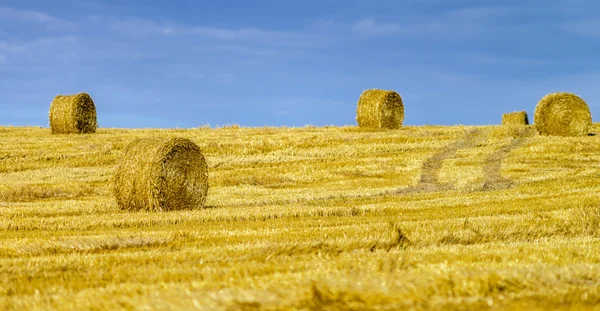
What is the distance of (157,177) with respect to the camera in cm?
1673

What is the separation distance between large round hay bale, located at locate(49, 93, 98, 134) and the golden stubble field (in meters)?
4.13

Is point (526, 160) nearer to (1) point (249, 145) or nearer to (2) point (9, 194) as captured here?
(1) point (249, 145)

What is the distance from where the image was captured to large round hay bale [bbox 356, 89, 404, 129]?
34.5m

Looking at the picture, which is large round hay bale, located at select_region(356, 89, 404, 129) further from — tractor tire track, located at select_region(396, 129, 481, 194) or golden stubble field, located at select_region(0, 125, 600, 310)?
golden stubble field, located at select_region(0, 125, 600, 310)

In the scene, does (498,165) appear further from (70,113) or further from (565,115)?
(70,113)

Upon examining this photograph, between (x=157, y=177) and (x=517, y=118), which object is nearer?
(x=157, y=177)

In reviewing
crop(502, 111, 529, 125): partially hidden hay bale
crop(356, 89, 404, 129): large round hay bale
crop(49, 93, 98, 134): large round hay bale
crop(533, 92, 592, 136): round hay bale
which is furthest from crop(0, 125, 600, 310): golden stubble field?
crop(502, 111, 529, 125): partially hidden hay bale

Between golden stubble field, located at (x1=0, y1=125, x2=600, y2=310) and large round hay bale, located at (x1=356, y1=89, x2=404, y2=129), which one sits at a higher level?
large round hay bale, located at (x1=356, y1=89, x2=404, y2=129)

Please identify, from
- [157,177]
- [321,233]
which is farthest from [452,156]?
[321,233]

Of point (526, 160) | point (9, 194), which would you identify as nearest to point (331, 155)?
point (526, 160)

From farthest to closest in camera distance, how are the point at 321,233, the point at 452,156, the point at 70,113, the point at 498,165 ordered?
the point at 70,113, the point at 452,156, the point at 498,165, the point at 321,233

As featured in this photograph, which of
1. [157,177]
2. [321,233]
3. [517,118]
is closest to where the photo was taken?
[321,233]

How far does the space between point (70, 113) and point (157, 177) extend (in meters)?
18.7

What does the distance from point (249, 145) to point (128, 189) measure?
13592 millimetres
